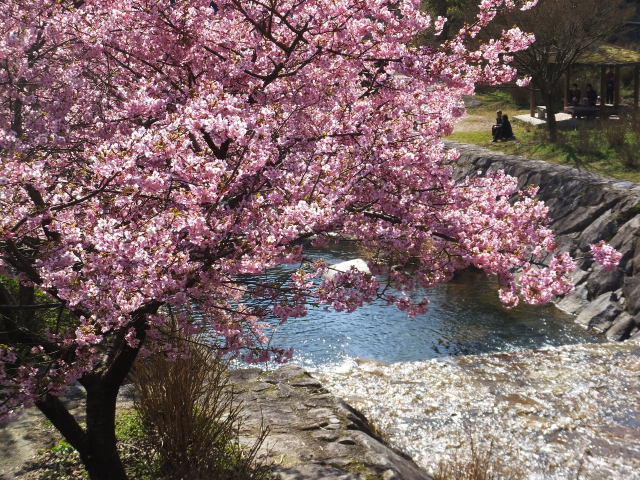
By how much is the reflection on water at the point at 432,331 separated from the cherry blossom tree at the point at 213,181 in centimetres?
491

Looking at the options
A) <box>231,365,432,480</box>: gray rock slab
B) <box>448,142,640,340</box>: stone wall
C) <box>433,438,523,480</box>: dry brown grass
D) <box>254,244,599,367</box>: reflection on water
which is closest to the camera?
<box>231,365,432,480</box>: gray rock slab

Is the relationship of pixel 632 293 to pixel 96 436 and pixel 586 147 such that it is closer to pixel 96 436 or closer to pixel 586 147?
pixel 586 147

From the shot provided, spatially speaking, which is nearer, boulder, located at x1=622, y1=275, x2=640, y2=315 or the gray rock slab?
the gray rock slab

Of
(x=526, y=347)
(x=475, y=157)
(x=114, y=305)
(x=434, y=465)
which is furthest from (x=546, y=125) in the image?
(x=114, y=305)

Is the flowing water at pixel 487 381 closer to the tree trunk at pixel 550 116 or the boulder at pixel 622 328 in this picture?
the boulder at pixel 622 328

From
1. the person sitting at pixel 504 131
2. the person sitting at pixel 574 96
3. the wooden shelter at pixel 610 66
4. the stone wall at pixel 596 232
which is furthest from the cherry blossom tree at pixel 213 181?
the person sitting at pixel 574 96

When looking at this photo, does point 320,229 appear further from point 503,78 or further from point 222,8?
point 503,78

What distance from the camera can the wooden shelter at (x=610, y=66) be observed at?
20.2 m

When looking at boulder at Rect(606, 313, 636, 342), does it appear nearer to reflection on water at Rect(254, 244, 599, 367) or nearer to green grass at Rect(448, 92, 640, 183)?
reflection on water at Rect(254, 244, 599, 367)

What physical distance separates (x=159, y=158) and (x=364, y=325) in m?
8.91

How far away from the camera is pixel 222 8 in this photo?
6441mm

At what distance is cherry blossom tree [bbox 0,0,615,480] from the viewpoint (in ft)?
13.6

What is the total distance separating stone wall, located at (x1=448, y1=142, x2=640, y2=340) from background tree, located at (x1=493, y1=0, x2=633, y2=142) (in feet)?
12.5

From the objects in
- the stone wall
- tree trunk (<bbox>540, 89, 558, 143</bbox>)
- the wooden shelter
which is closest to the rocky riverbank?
the stone wall
